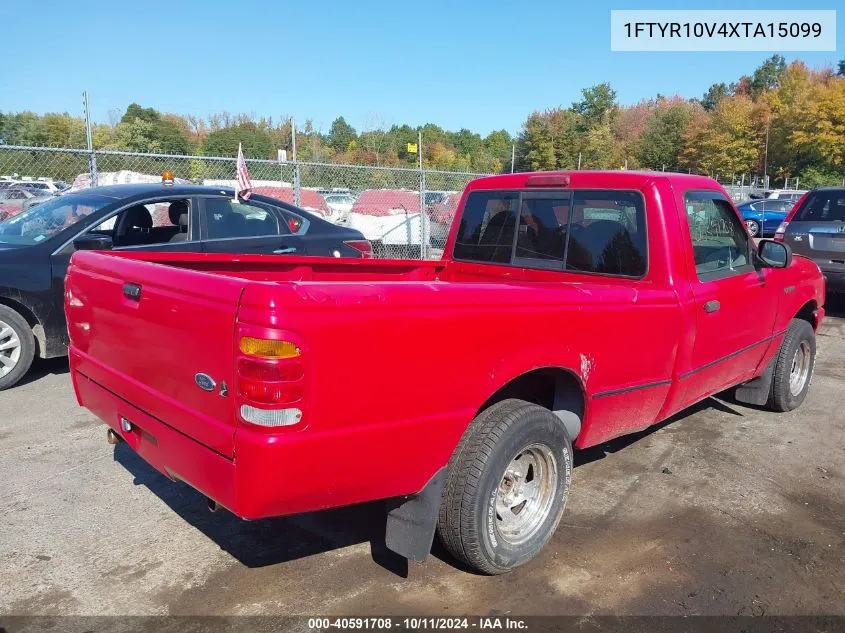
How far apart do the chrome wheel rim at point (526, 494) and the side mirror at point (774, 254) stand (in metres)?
2.36

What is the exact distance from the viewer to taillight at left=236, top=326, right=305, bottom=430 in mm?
2180

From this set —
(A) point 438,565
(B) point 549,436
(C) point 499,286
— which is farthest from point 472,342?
(A) point 438,565

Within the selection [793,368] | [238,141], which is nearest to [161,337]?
[793,368]

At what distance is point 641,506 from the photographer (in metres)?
3.82

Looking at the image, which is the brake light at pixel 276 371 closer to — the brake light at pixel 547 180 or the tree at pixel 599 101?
the brake light at pixel 547 180

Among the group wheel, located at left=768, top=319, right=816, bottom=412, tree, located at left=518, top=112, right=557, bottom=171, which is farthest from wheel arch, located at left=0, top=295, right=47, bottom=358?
tree, located at left=518, top=112, right=557, bottom=171

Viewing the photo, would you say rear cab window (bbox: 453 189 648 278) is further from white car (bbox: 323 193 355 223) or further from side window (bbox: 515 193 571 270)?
white car (bbox: 323 193 355 223)

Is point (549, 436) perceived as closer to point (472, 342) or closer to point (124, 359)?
point (472, 342)

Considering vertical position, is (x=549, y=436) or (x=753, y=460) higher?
(x=549, y=436)

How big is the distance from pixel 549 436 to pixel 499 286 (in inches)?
29.7

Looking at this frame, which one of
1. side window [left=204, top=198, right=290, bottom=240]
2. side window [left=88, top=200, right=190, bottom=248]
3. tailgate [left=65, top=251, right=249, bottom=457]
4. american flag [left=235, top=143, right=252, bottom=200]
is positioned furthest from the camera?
american flag [left=235, top=143, right=252, bottom=200]

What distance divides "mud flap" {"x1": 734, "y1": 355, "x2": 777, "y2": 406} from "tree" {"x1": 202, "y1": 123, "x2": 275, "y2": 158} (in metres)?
48.1

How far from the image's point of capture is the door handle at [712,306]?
3818 mm

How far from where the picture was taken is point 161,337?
2598mm
